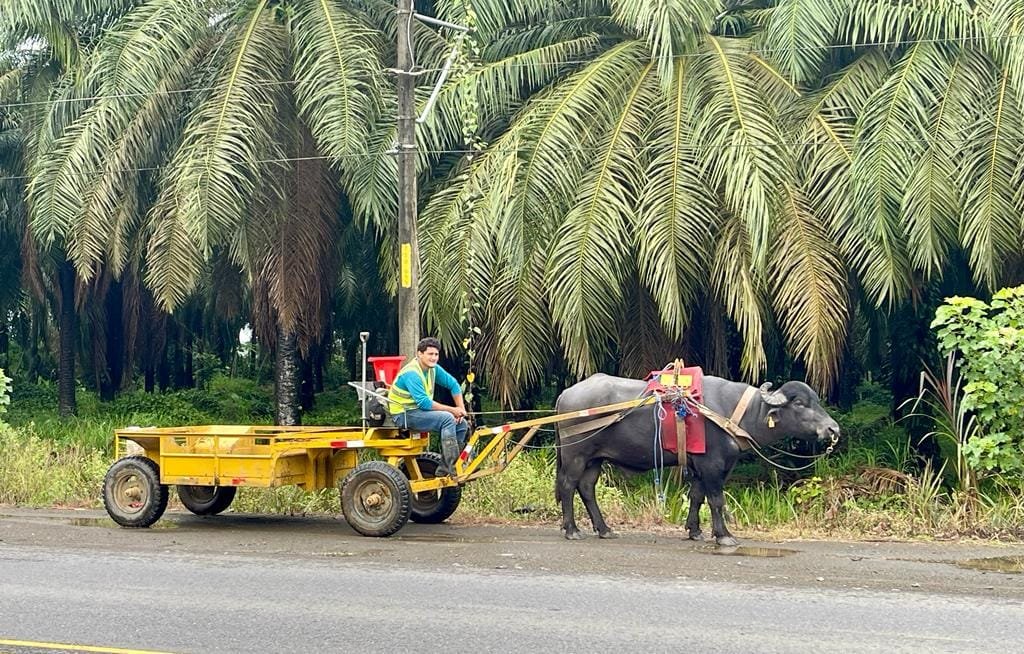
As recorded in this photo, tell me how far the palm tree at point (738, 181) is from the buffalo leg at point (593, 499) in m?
3.81

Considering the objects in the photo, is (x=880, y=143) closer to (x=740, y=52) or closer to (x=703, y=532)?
(x=740, y=52)

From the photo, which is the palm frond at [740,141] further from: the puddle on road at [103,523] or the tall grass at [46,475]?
the tall grass at [46,475]

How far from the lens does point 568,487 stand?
12.3 meters

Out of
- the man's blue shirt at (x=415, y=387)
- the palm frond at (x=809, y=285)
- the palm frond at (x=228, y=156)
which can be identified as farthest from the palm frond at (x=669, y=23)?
the man's blue shirt at (x=415, y=387)

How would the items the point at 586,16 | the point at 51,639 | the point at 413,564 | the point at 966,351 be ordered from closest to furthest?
1. the point at 51,639
2. the point at 413,564
3. the point at 966,351
4. the point at 586,16

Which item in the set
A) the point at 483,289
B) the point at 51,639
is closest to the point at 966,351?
the point at 483,289

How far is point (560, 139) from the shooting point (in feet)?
54.7

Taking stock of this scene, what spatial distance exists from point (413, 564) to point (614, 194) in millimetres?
7155

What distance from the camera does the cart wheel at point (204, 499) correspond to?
13.9 metres

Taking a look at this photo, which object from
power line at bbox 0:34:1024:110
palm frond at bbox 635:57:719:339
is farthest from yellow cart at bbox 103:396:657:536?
power line at bbox 0:34:1024:110

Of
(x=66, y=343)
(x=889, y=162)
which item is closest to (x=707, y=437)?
(x=889, y=162)

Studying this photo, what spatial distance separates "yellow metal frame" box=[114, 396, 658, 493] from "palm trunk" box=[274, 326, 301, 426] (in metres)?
8.71

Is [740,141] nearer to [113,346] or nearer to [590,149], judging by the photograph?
[590,149]

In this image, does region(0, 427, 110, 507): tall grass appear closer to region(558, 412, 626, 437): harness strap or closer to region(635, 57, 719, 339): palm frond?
region(558, 412, 626, 437): harness strap
